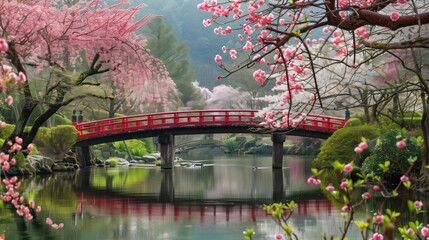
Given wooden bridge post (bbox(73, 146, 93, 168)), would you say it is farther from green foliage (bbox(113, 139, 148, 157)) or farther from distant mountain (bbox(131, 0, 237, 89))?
distant mountain (bbox(131, 0, 237, 89))

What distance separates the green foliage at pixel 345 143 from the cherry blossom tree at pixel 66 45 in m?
8.40

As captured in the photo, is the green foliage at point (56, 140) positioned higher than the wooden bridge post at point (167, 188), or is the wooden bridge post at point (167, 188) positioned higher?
the green foliage at point (56, 140)

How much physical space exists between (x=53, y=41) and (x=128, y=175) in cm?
866

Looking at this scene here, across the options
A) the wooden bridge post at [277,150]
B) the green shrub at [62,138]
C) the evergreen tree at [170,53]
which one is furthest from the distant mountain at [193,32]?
the green shrub at [62,138]

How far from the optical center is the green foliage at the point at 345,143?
3073 cm

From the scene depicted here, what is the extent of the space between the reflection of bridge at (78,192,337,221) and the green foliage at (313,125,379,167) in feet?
33.9

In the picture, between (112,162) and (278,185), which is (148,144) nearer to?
(112,162)

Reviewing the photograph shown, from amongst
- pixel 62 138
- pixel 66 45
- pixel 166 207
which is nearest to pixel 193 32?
pixel 62 138

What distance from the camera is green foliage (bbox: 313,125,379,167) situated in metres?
30.7

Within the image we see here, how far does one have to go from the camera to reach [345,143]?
31.2m

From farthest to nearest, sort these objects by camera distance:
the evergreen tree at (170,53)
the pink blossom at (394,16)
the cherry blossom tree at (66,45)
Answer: the evergreen tree at (170,53) < the cherry blossom tree at (66,45) < the pink blossom at (394,16)

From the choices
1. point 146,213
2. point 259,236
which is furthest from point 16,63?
point 259,236

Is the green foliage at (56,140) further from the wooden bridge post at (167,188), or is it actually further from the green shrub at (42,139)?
the wooden bridge post at (167,188)

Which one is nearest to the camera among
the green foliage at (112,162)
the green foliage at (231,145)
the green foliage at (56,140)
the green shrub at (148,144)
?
the green foliage at (56,140)
